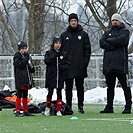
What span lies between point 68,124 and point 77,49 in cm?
323

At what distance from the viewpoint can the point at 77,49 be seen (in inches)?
563

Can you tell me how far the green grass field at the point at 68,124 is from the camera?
10305 mm

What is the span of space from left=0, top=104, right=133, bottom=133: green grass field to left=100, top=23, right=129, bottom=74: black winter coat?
93 centimetres

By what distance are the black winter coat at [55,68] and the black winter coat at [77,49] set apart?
533 mm

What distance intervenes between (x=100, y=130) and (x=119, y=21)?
14.0 feet

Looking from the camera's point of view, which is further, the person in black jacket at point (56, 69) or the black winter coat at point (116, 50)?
the black winter coat at point (116, 50)

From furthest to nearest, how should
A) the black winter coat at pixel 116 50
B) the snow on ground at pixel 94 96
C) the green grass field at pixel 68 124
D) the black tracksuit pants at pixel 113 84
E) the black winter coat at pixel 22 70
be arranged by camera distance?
1. the snow on ground at pixel 94 96
2. the black tracksuit pants at pixel 113 84
3. the black winter coat at pixel 116 50
4. the black winter coat at pixel 22 70
5. the green grass field at pixel 68 124

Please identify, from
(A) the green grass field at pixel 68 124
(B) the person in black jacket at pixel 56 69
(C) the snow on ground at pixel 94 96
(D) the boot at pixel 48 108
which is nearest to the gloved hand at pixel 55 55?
(B) the person in black jacket at pixel 56 69

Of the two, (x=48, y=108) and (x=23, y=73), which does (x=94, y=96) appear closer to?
(x=48, y=108)

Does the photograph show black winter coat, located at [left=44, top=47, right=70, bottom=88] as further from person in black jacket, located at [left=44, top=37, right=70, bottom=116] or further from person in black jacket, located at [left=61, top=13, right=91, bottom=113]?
person in black jacket, located at [left=61, top=13, right=91, bottom=113]

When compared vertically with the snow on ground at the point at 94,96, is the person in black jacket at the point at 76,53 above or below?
above

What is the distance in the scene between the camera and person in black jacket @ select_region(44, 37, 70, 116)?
44.7 feet

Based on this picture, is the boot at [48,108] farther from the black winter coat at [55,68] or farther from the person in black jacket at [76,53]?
the person in black jacket at [76,53]

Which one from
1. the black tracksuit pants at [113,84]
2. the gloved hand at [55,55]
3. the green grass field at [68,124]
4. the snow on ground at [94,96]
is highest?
the gloved hand at [55,55]
